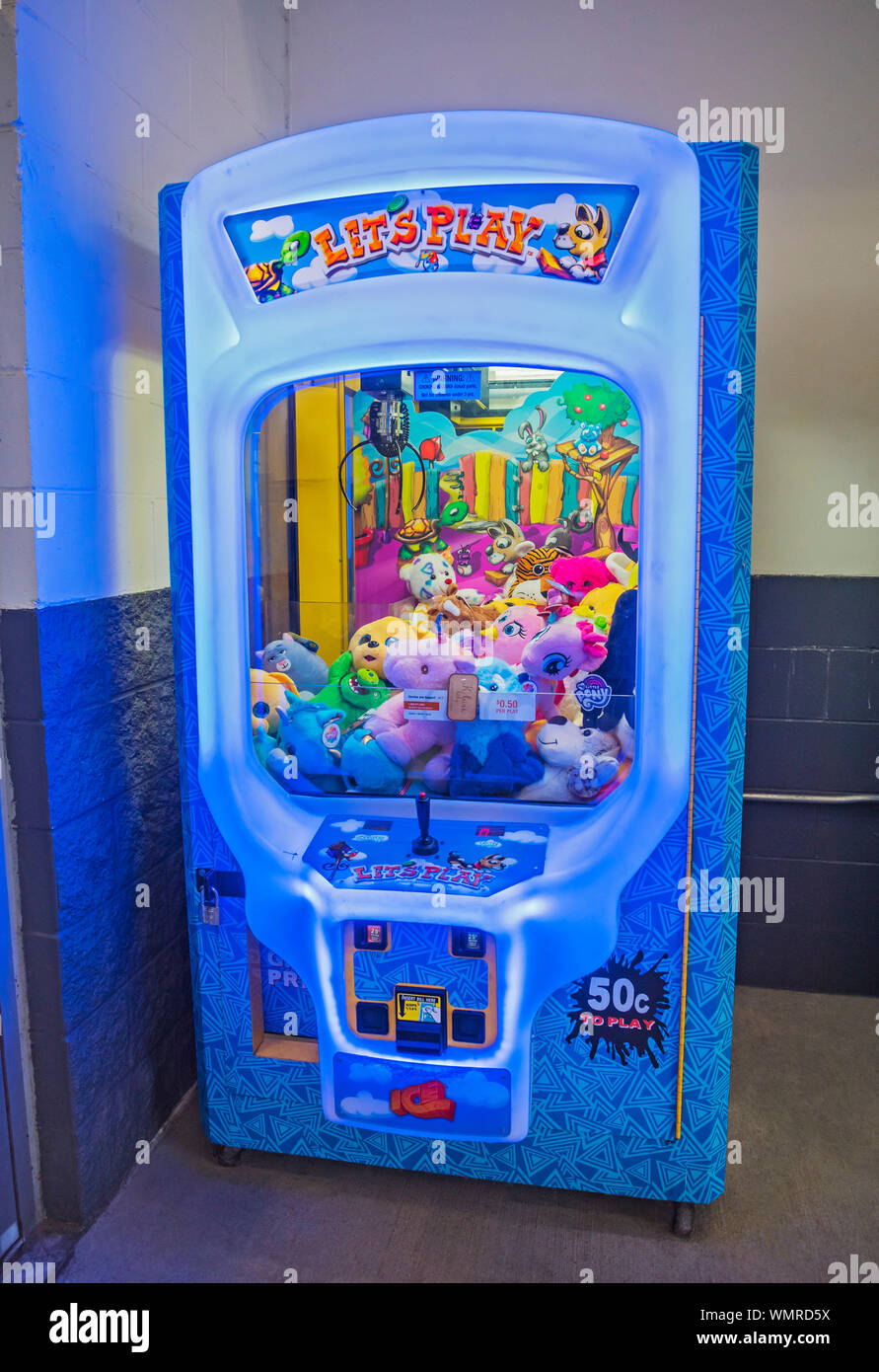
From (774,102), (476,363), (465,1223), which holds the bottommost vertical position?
(465,1223)

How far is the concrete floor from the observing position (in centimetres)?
172

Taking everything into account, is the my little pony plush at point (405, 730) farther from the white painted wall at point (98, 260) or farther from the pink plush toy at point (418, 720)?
the white painted wall at point (98, 260)

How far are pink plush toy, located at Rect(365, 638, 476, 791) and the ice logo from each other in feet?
0.60

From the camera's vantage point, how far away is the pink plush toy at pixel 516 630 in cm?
159

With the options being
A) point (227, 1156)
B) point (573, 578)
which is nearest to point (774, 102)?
→ point (573, 578)

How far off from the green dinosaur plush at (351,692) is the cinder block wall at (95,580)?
0.48 m

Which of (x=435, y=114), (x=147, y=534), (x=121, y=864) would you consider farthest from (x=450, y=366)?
(x=121, y=864)

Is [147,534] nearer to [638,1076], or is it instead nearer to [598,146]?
[598,146]

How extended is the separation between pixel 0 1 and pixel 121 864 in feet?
4.91

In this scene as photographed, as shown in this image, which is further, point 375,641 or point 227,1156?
point 227,1156

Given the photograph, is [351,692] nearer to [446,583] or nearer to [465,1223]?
[446,583]

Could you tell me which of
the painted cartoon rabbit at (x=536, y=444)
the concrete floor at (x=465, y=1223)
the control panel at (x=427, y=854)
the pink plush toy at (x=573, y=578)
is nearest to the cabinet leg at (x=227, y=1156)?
the concrete floor at (x=465, y=1223)

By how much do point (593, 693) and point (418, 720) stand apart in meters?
0.30

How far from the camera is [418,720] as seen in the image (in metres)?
1.65
